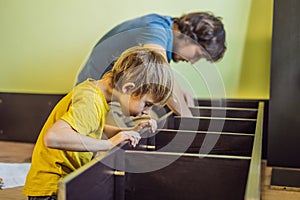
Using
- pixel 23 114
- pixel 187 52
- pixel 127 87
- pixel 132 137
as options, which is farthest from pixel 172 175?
pixel 23 114

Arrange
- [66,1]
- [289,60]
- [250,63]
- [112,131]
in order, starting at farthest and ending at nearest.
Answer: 1. [66,1]
2. [250,63]
3. [289,60]
4. [112,131]

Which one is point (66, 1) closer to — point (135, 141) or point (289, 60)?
point (289, 60)

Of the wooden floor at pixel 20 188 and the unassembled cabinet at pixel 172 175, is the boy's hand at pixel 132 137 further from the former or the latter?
the wooden floor at pixel 20 188

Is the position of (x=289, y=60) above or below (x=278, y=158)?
above

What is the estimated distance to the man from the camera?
76.3 inches

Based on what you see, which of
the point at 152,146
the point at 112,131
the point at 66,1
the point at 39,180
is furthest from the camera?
the point at 66,1

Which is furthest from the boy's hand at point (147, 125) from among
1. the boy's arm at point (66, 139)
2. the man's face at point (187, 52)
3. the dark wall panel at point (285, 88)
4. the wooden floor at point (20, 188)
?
the dark wall panel at point (285, 88)

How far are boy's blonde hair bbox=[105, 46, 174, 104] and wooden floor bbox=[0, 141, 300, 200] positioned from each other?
0.99 m

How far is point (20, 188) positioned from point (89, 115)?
115 cm

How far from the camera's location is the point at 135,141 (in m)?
1.42

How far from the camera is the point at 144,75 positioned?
1.35 meters

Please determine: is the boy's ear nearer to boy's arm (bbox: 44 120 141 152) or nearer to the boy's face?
the boy's face

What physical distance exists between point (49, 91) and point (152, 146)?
5.94ft

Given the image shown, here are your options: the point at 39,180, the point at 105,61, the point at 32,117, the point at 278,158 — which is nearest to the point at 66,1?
the point at 32,117
